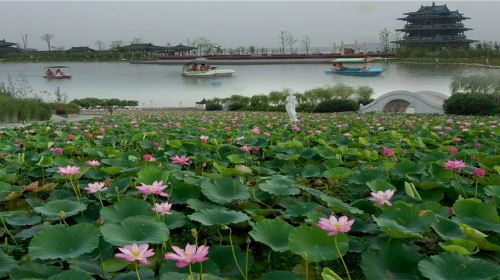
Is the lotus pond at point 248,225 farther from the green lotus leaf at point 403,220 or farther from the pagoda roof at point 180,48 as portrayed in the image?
the pagoda roof at point 180,48

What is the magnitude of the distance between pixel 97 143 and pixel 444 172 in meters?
2.10

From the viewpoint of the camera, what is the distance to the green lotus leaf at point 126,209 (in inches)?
47.6

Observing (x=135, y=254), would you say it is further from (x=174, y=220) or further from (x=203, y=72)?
(x=203, y=72)

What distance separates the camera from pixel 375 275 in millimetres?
928

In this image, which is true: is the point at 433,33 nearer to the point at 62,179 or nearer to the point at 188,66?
the point at 188,66

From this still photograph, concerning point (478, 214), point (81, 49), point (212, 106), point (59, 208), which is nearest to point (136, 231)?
point (59, 208)

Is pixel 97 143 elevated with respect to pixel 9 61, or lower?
lower

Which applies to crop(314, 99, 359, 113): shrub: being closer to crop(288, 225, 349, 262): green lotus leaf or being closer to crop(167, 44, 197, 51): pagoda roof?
crop(288, 225, 349, 262): green lotus leaf

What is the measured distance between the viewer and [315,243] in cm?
100

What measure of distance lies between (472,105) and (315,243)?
1443 cm

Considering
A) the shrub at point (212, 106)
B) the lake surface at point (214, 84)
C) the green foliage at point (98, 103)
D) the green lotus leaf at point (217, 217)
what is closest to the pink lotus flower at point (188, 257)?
the green lotus leaf at point (217, 217)

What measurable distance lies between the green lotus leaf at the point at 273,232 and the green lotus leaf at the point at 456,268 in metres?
0.32

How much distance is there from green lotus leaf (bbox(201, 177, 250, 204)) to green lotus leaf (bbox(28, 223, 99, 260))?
42cm

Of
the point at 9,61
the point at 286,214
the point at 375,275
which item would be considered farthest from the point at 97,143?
the point at 9,61
